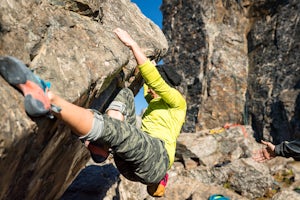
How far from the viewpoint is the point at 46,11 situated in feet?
17.2

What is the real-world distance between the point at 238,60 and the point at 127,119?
23872 mm

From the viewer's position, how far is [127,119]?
5770mm

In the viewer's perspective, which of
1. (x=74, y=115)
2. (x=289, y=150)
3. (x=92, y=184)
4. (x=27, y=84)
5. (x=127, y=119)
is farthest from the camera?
(x=92, y=184)

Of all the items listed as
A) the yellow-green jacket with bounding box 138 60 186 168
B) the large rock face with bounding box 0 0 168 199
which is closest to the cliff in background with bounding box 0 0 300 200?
the large rock face with bounding box 0 0 168 199

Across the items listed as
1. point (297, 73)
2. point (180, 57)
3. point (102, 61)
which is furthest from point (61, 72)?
point (180, 57)

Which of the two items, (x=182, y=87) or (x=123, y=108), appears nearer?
(x=123, y=108)

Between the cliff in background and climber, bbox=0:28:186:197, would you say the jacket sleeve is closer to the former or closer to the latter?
climber, bbox=0:28:186:197

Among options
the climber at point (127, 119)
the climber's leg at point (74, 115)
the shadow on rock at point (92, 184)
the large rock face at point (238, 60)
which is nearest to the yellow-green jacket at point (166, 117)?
the climber at point (127, 119)

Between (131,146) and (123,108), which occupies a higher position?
(123,108)

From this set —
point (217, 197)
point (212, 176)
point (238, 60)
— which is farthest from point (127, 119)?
point (238, 60)

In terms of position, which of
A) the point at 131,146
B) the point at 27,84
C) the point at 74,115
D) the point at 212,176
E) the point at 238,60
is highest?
the point at 238,60

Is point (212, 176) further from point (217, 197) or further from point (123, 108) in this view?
point (123, 108)

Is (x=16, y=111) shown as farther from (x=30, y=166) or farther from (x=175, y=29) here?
(x=175, y=29)

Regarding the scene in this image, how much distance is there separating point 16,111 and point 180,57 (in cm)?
2631
